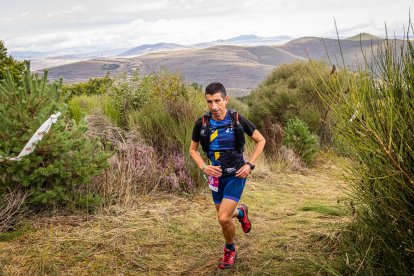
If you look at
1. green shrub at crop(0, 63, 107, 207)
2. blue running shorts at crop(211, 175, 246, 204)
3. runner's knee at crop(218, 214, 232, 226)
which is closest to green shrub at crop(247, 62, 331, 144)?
green shrub at crop(0, 63, 107, 207)

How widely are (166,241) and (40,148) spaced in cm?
193

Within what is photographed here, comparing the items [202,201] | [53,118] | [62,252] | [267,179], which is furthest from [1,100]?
[267,179]

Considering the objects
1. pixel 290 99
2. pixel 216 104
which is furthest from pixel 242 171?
pixel 290 99

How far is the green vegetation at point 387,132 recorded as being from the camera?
225cm

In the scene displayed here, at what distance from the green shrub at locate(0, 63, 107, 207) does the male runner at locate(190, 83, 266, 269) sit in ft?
6.19

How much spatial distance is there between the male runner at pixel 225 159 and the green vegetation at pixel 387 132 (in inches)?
56.5

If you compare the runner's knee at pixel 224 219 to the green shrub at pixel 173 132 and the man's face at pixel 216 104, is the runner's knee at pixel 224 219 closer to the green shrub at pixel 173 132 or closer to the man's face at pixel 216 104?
the man's face at pixel 216 104

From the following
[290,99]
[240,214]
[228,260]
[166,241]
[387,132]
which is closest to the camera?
[387,132]

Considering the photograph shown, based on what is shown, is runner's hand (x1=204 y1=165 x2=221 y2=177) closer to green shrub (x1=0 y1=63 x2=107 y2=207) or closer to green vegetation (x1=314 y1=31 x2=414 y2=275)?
green vegetation (x1=314 y1=31 x2=414 y2=275)

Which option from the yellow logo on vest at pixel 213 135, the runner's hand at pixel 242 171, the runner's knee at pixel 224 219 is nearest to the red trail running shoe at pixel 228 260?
the runner's knee at pixel 224 219

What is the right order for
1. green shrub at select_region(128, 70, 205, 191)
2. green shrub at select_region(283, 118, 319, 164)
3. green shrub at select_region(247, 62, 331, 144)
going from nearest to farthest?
green shrub at select_region(128, 70, 205, 191), green shrub at select_region(283, 118, 319, 164), green shrub at select_region(247, 62, 331, 144)

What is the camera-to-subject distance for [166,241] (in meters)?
4.95

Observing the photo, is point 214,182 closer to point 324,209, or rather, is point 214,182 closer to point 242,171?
point 242,171

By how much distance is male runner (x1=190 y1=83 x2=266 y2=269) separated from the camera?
3955 mm
